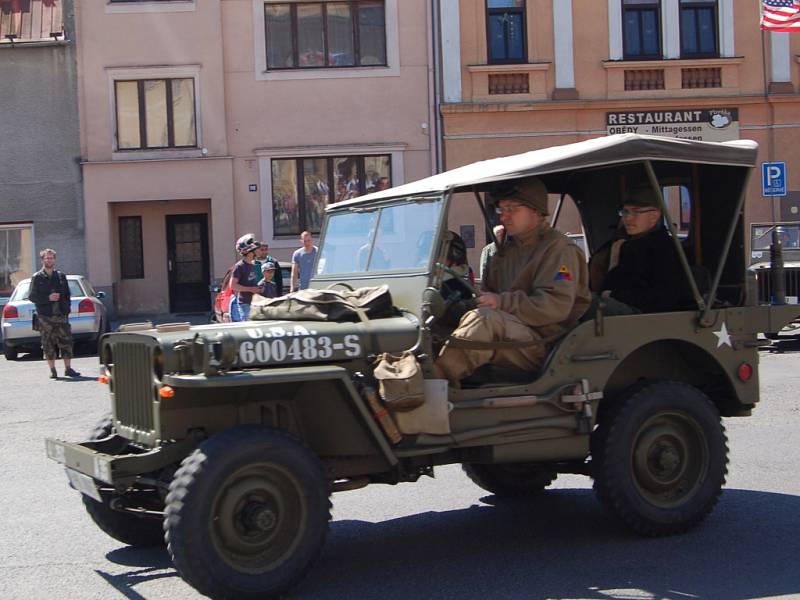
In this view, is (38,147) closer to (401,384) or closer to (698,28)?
(698,28)

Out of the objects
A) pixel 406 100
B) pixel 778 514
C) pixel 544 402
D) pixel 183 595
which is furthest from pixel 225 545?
pixel 406 100

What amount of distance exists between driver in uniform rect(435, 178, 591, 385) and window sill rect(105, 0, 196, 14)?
18.5m

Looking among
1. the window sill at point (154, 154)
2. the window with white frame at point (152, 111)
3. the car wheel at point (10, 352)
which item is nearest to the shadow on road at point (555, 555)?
the car wheel at point (10, 352)

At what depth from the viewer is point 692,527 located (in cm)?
605

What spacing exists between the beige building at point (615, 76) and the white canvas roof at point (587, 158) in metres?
17.0

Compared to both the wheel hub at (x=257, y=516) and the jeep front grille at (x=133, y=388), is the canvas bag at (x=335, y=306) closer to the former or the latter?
the jeep front grille at (x=133, y=388)

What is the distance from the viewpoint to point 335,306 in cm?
554

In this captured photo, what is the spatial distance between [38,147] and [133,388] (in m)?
19.4

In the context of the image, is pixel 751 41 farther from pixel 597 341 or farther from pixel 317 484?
pixel 317 484

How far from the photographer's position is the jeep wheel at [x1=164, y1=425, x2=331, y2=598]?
15.5ft

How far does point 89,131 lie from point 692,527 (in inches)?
777

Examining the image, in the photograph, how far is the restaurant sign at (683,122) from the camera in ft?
76.6

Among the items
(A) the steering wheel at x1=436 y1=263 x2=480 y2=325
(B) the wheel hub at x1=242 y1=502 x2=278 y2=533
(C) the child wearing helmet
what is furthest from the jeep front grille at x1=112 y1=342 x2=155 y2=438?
(C) the child wearing helmet

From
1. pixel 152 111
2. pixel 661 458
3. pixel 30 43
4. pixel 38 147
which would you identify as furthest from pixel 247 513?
pixel 30 43
